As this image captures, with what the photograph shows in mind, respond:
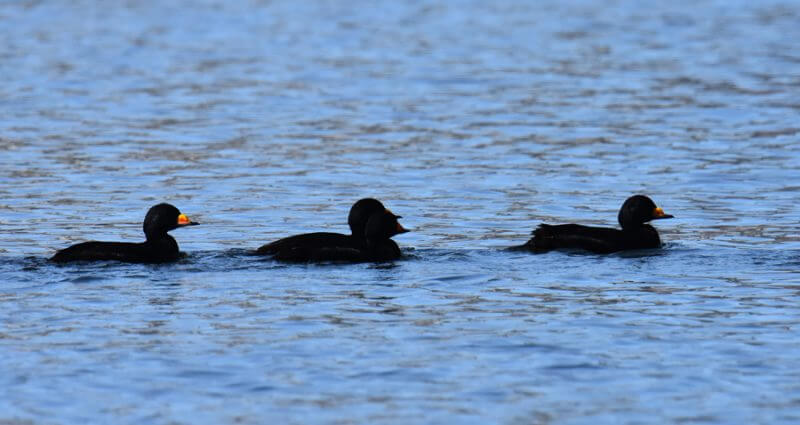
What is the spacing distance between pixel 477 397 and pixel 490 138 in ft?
56.8

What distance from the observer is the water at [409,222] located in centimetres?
1188

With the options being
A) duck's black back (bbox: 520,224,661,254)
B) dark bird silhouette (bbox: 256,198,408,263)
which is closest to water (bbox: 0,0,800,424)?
duck's black back (bbox: 520,224,661,254)

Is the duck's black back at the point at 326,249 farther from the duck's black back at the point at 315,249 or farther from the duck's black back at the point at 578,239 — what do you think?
the duck's black back at the point at 578,239

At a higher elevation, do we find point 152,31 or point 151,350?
point 152,31

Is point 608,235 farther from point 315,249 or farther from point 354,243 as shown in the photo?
Result: point 315,249

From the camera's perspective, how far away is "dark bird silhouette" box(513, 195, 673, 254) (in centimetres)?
1742

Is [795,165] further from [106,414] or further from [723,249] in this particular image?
[106,414]

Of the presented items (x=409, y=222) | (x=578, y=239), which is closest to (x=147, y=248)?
(x=578, y=239)

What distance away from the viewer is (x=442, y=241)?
62.3ft

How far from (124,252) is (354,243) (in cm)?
237

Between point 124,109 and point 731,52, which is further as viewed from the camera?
point 731,52

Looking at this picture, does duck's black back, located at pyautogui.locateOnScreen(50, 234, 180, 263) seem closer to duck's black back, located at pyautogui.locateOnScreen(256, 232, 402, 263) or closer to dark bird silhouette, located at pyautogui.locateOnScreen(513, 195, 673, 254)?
duck's black back, located at pyautogui.locateOnScreen(256, 232, 402, 263)

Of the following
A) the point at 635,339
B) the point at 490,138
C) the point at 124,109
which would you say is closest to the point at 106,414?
the point at 635,339

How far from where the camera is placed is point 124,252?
16.7 meters
